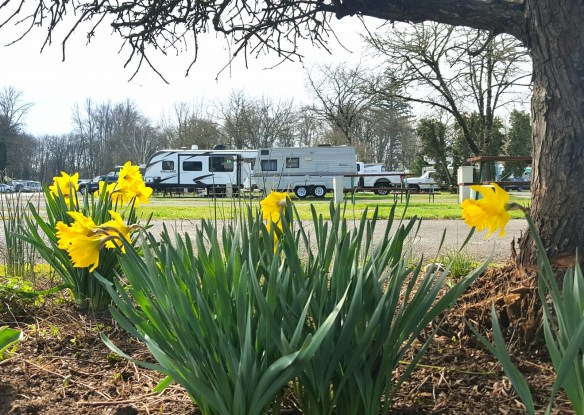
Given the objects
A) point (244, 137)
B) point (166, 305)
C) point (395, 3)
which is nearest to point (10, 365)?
point (166, 305)

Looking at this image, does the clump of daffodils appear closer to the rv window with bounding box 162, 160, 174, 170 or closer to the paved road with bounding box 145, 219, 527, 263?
the paved road with bounding box 145, 219, 527, 263

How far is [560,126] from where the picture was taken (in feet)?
7.33

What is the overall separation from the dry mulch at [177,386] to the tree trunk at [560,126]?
25cm

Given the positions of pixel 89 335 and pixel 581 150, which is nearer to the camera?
pixel 581 150

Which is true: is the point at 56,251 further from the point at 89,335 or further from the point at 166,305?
the point at 166,305

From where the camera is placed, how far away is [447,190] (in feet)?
112

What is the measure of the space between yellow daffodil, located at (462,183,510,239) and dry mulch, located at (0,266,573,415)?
51cm

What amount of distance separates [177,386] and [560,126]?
1.80m

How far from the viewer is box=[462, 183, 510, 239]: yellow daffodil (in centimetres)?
131

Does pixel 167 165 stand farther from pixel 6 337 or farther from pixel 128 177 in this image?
pixel 6 337

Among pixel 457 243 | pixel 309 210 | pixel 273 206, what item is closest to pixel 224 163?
pixel 273 206

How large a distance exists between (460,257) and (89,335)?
97.8 inches

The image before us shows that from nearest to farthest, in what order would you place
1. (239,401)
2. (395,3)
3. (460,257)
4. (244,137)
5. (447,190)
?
(239,401), (395,3), (460,257), (244,137), (447,190)

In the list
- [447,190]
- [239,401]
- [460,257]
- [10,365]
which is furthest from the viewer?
[447,190]
